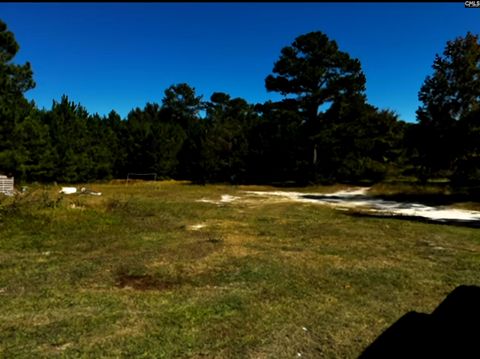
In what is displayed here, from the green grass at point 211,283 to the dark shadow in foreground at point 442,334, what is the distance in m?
0.15

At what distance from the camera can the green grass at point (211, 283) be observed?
135 inches

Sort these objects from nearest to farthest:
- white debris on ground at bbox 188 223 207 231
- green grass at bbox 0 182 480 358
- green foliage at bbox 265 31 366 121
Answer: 1. green grass at bbox 0 182 480 358
2. white debris on ground at bbox 188 223 207 231
3. green foliage at bbox 265 31 366 121

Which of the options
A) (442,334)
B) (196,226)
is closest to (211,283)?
(442,334)

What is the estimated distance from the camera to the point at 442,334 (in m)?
2.86

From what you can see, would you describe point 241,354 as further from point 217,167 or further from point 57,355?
point 217,167

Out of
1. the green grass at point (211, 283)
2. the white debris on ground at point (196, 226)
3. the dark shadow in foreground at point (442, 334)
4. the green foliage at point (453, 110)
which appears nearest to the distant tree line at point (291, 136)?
the green foliage at point (453, 110)

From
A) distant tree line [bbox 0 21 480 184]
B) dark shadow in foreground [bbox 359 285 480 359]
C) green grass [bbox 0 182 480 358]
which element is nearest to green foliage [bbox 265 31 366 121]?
distant tree line [bbox 0 21 480 184]

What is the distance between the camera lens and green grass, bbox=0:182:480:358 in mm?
3422

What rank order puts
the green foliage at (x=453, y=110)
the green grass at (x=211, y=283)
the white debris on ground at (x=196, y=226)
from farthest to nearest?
the green foliage at (x=453, y=110) → the white debris on ground at (x=196, y=226) → the green grass at (x=211, y=283)

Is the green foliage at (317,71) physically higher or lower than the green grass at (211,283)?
higher

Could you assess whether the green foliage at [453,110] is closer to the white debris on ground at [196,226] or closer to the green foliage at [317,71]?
the green foliage at [317,71]

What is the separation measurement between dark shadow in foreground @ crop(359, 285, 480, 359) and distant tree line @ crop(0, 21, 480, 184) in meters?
16.2

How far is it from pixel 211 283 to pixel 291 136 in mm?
25992

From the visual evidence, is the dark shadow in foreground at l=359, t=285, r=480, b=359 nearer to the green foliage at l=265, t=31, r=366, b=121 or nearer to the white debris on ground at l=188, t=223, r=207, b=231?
the white debris on ground at l=188, t=223, r=207, b=231
